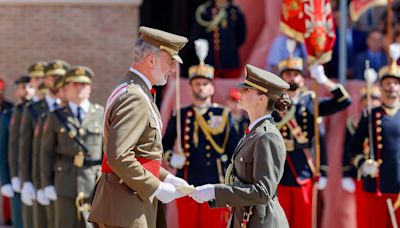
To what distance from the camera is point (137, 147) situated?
15.6 ft

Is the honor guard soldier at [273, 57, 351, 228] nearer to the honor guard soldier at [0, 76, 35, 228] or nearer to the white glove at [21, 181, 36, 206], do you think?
the white glove at [21, 181, 36, 206]

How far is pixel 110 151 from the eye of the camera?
4.64m

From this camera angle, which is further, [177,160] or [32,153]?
[32,153]

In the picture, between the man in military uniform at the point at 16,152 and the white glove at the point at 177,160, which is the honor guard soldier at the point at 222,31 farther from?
the white glove at the point at 177,160

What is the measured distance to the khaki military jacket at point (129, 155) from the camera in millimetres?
4645

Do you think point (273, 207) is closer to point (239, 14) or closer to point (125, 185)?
point (125, 185)

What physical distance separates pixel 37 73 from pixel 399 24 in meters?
4.51

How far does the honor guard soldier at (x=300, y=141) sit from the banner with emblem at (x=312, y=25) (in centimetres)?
16

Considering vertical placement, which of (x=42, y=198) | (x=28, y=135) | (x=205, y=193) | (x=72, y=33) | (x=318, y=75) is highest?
(x=72, y=33)

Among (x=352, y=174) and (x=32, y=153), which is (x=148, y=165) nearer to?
(x=32, y=153)

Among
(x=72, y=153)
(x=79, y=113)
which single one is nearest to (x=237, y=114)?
(x=79, y=113)

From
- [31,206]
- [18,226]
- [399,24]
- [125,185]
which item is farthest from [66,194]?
[399,24]

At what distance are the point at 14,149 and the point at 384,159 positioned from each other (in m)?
3.34

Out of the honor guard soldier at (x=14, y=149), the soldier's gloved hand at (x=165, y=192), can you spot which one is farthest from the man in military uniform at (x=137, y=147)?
the honor guard soldier at (x=14, y=149)
